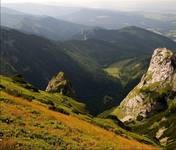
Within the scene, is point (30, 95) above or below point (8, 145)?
below

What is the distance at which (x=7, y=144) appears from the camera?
2900 cm

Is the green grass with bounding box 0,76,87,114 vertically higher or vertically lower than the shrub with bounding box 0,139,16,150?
lower

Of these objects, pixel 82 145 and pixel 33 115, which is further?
pixel 33 115

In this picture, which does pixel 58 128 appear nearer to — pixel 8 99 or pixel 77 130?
pixel 77 130

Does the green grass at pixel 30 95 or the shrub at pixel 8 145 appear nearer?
the shrub at pixel 8 145

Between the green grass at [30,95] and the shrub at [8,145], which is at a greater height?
the shrub at [8,145]

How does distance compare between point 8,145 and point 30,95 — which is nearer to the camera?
point 8,145

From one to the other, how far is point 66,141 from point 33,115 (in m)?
12.0

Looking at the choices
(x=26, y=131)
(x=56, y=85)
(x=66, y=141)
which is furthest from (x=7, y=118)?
(x=56, y=85)

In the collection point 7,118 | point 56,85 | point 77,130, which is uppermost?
point 7,118

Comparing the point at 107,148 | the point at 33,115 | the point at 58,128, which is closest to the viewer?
the point at 107,148

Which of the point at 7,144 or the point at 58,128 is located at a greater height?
the point at 7,144

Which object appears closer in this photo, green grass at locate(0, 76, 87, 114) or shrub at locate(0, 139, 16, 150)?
shrub at locate(0, 139, 16, 150)

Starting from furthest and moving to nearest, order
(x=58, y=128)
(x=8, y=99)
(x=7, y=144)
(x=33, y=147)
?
1. (x=8, y=99)
2. (x=58, y=128)
3. (x=33, y=147)
4. (x=7, y=144)
